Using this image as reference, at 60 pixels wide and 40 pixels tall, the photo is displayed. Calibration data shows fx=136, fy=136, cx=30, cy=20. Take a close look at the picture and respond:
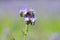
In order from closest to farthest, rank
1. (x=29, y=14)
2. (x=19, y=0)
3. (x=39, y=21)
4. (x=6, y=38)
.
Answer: (x=29, y=14) < (x=6, y=38) < (x=39, y=21) < (x=19, y=0)

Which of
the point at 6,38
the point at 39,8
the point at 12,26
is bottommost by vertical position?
the point at 6,38

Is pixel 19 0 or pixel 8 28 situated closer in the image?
pixel 8 28

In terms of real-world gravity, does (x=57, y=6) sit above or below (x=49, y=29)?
above

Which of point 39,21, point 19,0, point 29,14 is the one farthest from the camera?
point 19,0

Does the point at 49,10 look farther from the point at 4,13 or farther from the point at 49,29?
the point at 4,13

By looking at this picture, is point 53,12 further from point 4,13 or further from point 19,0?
point 4,13

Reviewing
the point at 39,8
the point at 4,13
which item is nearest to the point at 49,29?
the point at 39,8
